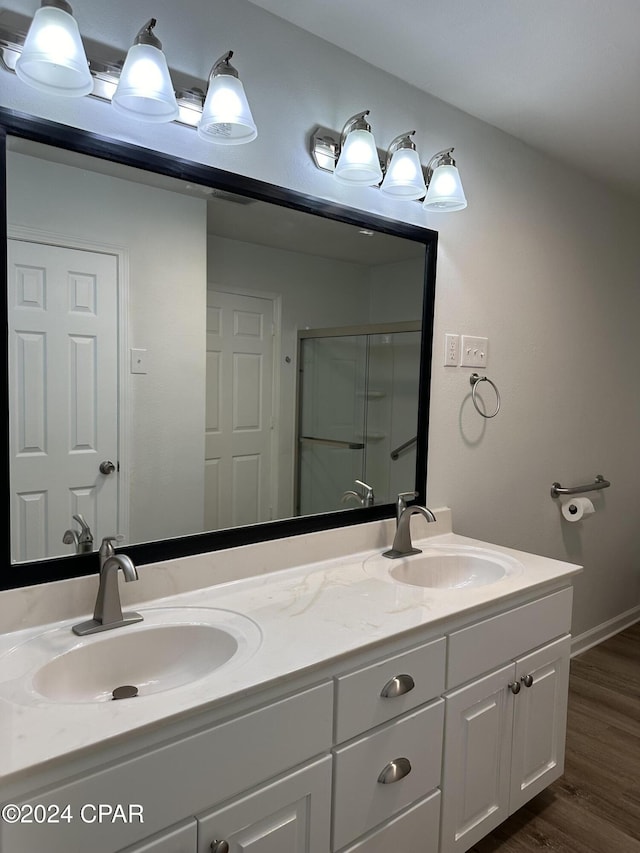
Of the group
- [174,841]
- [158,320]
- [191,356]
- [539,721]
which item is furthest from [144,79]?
[539,721]

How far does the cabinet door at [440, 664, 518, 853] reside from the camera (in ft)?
4.91

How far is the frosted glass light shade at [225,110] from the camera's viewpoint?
4.50 feet

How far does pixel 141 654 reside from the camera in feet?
4.19

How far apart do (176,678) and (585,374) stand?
2368mm

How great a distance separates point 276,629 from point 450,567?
2.70 feet

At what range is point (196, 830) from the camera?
1.02 meters

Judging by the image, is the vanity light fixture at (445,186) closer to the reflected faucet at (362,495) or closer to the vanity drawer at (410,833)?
the reflected faucet at (362,495)

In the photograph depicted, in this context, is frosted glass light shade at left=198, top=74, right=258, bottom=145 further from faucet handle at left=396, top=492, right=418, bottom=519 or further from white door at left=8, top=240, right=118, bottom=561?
faucet handle at left=396, top=492, right=418, bottom=519

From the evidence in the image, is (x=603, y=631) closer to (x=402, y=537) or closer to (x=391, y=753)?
(x=402, y=537)

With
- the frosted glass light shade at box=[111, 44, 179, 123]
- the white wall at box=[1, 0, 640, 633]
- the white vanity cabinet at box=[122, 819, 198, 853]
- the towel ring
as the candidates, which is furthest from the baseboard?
the frosted glass light shade at box=[111, 44, 179, 123]

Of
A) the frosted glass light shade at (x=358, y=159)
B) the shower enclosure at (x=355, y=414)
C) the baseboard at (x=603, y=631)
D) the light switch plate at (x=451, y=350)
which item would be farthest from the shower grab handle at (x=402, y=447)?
the baseboard at (x=603, y=631)

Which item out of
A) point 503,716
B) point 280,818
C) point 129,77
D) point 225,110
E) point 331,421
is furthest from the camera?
point 331,421

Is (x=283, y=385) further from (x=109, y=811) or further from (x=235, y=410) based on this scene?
(x=109, y=811)

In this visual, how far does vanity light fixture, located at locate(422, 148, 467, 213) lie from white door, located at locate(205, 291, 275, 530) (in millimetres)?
686
